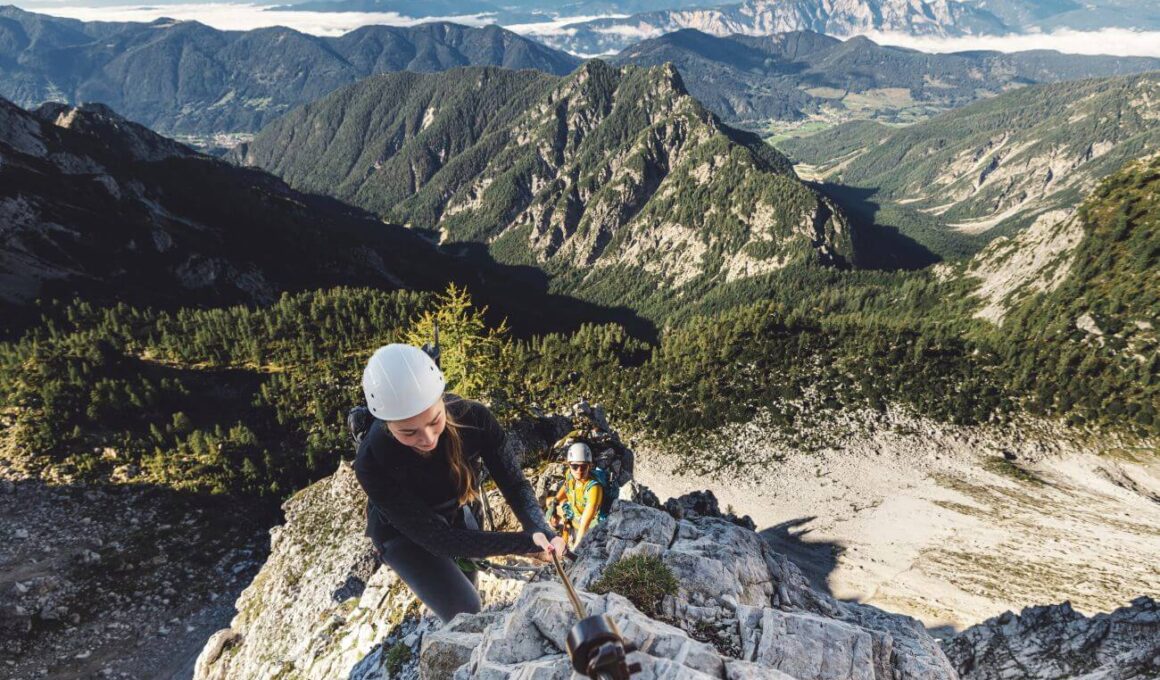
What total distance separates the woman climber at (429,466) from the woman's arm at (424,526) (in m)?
0.01

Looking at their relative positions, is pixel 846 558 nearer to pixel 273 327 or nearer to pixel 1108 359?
pixel 1108 359

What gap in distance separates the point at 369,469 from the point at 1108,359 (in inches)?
2856

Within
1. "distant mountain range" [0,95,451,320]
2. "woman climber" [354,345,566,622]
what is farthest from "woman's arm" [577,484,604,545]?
"distant mountain range" [0,95,451,320]

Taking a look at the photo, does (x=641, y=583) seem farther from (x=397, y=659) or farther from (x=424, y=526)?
(x=397, y=659)

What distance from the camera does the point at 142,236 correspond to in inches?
4673

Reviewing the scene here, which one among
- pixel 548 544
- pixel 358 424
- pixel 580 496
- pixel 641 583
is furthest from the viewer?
pixel 580 496

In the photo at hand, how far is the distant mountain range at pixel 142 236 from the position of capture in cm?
9800

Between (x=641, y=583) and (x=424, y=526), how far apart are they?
144 inches

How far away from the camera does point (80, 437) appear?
134 feet

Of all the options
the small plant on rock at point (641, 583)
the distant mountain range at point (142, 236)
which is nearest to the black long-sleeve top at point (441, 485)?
the small plant on rock at point (641, 583)

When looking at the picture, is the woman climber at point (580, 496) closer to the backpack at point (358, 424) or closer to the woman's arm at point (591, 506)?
the woman's arm at point (591, 506)

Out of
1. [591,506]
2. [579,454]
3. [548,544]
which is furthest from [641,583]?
[579,454]

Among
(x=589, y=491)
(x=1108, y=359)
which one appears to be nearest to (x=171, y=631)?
(x=589, y=491)

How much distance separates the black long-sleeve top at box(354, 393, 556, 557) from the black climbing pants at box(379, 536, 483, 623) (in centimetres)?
149
